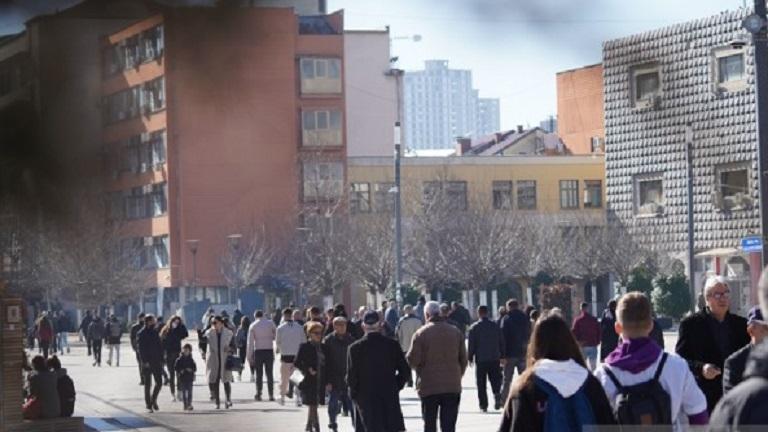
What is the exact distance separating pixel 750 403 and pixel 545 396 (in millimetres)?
2534

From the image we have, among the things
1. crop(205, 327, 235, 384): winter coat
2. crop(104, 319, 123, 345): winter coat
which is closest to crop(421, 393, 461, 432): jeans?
crop(205, 327, 235, 384): winter coat

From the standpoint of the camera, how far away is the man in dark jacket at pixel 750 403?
577cm

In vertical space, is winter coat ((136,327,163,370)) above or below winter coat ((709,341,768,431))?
below

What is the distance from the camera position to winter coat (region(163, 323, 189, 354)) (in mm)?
28188

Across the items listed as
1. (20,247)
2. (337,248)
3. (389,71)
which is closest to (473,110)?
(389,71)

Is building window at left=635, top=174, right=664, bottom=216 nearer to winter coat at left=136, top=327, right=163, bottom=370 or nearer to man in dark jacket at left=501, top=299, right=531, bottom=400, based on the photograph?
man in dark jacket at left=501, top=299, right=531, bottom=400

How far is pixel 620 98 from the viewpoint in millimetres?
11688

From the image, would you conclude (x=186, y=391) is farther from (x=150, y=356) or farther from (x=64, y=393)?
(x=64, y=393)

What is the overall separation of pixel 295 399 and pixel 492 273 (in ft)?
114

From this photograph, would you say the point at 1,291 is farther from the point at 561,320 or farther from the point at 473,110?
the point at 561,320

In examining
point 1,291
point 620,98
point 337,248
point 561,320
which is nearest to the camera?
point 561,320

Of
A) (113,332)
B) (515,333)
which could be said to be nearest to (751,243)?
(515,333)

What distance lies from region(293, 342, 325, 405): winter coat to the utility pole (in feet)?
18.3

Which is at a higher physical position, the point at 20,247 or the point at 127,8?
the point at 127,8
